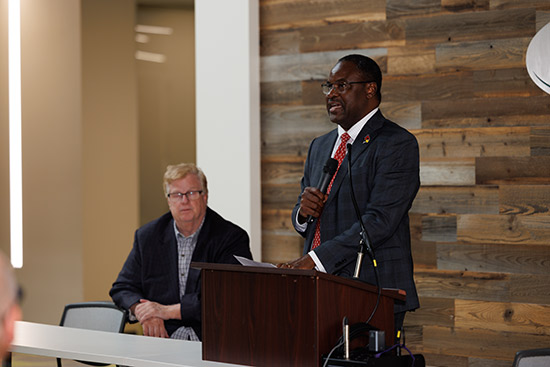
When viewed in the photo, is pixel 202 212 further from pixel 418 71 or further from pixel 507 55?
pixel 507 55

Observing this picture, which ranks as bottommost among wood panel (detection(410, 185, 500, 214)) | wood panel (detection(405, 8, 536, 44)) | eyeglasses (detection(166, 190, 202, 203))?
wood panel (detection(410, 185, 500, 214))

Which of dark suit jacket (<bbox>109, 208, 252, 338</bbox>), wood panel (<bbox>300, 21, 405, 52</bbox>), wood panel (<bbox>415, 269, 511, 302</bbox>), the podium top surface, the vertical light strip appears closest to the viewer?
the podium top surface

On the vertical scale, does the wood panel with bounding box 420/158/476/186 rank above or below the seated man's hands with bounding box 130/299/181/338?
above

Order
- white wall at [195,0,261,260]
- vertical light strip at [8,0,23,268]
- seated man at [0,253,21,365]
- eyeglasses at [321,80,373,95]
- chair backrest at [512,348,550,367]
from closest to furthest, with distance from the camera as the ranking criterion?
1. seated man at [0,253,21,365]
2. chair backrest at [512,348,550,367]
3. eyeglasses at [321,80,373,95]
4. white wall at [195,0,261,260]
5. vertical light strip at [8,0,23,268]

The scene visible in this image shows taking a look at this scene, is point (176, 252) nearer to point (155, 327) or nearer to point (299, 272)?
point (155, 327)

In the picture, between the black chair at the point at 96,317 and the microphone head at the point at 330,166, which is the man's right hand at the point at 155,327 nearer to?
the black chair at the point at 96,317

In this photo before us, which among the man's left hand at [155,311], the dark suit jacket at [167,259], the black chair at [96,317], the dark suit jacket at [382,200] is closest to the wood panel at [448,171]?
the dark suit jacket at [167,259]

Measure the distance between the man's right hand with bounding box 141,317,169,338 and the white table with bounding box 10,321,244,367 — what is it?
368 millimetres

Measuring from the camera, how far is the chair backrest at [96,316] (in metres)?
3.47

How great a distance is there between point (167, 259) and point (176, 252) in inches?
2.0

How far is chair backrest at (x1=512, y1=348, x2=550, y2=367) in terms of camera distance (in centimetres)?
252

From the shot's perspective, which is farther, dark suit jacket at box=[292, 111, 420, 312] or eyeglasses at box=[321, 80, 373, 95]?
eyeglasses at box=[321, 80, 373, 95]

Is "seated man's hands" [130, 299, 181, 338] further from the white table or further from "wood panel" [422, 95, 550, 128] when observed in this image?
"wood panel" [422, 95, 550, 128]

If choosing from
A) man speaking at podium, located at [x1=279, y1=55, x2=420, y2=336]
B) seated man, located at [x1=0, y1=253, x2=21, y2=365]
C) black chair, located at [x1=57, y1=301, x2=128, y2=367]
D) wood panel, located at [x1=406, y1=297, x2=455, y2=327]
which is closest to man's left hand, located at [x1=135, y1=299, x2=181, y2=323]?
black chair, located at [x1=57, y1=301, x2=128, y2=367]
